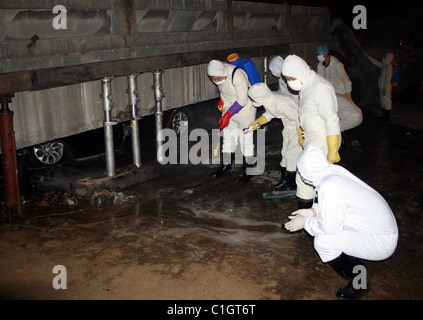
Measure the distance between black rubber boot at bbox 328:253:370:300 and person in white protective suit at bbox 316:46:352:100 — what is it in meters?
5.17

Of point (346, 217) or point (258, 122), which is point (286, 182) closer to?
point (258, 122)

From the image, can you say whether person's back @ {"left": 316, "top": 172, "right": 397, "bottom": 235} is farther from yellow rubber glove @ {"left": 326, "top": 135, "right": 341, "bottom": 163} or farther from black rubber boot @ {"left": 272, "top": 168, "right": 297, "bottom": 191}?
black rubber boot @ {"left": 272, "top": 168, "right": 297, "bottom": 191}

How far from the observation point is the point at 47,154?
7250 millimetres

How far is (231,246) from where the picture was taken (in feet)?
14.9

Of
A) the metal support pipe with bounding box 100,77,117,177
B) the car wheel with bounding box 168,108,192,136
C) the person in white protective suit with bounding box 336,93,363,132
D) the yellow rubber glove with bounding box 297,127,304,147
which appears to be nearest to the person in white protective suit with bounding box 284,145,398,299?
the yellow rubber glove with bounding box 297,127,304,147

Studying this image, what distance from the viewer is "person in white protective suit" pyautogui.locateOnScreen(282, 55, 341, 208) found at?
487 centimetres

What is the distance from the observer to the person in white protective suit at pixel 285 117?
19.7 feet

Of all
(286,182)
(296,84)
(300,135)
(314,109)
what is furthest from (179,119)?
(314,109)

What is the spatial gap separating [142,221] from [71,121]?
1749mm

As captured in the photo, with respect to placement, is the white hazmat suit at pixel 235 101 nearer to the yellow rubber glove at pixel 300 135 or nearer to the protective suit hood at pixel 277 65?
the protective suit hood at pixel 277 65

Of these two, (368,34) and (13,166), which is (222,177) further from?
(368,34)

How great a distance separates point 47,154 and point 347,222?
213 inches

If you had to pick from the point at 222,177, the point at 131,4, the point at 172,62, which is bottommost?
the point at 222,177

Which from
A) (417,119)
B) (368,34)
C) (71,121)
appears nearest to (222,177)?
(71,121)
